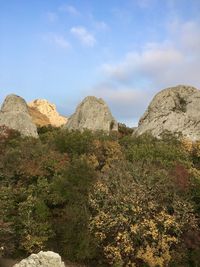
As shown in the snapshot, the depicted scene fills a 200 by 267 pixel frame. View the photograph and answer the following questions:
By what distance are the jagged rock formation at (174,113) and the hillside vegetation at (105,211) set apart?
19.0m

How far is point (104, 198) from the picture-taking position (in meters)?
38.9

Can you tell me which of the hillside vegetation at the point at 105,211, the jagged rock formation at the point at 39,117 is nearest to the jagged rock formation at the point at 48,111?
the jagged rock formation at the point at 39,117

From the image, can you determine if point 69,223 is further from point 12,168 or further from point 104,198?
point 12,168

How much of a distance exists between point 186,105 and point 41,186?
112 feet

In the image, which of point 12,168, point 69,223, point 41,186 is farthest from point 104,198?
point 12,168

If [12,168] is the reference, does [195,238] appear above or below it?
below

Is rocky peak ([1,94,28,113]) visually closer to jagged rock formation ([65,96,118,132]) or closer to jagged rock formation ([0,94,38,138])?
jagged rock formation ([0,94,38,138])

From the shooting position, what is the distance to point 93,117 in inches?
2844

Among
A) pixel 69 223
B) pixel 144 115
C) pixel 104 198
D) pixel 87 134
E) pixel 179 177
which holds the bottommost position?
pixel 69 223

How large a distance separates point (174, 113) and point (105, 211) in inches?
1237

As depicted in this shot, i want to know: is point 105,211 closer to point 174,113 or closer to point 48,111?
point 174,113

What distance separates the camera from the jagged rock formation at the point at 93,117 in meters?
71.8

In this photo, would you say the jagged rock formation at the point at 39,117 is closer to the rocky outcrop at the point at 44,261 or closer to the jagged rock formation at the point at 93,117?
the jagged rock formation at the point at 93,117

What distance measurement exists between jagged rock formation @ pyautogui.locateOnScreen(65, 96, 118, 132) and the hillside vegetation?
26.8 m
